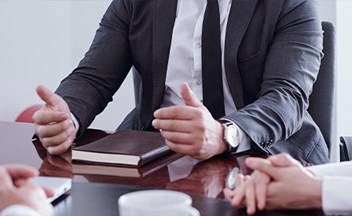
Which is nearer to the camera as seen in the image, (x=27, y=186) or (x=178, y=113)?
(x=27, y=186)

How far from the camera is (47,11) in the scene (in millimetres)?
3541

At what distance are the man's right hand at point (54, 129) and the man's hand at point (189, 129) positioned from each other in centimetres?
23

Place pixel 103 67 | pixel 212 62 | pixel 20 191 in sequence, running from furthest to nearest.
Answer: pixel 103 67, pixel 212 62, pixel 20 191

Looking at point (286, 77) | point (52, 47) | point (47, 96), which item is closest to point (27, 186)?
point (47, 96)

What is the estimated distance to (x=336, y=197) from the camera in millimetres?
1022

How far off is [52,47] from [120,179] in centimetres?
249

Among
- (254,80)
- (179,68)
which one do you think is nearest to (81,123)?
(179,68)

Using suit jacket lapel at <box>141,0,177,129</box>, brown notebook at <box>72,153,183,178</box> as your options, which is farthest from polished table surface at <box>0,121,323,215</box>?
suit jacket lapel at <box>141,0,177,129</box>

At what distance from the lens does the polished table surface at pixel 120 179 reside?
1038 millimetres

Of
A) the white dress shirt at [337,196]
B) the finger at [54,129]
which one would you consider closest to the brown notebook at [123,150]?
the finger at [54,129]

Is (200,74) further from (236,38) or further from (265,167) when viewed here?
(265,167)

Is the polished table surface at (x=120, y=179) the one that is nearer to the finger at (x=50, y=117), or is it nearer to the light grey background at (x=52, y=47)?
the finger at (x=50, y=117)

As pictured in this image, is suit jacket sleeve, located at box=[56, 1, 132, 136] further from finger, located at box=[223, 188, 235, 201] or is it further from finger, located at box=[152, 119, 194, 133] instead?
finger, located at box=[223, 188, 235, 201]

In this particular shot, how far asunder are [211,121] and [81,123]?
0.41m
